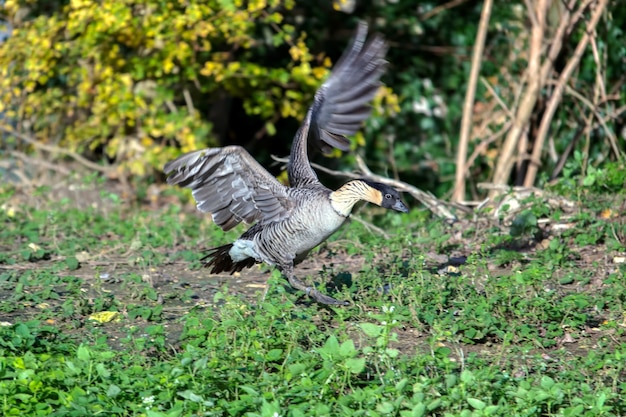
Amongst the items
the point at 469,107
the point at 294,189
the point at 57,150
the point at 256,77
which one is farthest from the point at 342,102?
the point at 57,150

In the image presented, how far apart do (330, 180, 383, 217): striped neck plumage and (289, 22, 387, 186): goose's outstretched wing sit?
50 cm

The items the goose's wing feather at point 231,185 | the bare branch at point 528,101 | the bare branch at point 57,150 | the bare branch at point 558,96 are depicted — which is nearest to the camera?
the goose's wing feather at point 231,185

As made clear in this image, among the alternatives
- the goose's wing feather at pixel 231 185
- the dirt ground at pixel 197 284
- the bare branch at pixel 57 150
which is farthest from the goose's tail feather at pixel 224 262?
the bare branch at pixel 57 150

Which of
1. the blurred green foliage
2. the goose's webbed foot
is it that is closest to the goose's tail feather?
the goose's webbed foot

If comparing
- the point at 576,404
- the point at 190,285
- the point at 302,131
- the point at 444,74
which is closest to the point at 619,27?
the point at 444,74

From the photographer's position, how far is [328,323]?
5.25 meters

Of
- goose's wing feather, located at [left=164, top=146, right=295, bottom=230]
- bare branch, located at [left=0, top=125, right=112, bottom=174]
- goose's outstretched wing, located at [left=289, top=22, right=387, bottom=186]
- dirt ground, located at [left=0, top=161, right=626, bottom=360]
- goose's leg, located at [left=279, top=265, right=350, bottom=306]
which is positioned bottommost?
bare branch, located at [left=0, top=125, right=112, bottom=174]

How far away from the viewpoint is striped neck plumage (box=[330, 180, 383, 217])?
216 inches

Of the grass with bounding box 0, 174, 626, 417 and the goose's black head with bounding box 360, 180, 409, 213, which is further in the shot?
the goose's black head with bounding box 360, 180, 409, 213

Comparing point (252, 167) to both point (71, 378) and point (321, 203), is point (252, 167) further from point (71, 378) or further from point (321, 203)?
point (71, 378)

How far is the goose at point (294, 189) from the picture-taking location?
5543mm

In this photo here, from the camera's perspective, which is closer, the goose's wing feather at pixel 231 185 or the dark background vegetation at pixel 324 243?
the dark background vegetation at pixel 324 243

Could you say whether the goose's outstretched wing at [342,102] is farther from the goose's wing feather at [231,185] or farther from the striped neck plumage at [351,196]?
the striped neck plumage at [351,196]

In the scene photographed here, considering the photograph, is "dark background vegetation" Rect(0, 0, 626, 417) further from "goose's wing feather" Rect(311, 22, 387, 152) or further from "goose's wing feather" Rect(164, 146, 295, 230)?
"goose's wing feather" Rect(311, 22, 387, 152)
